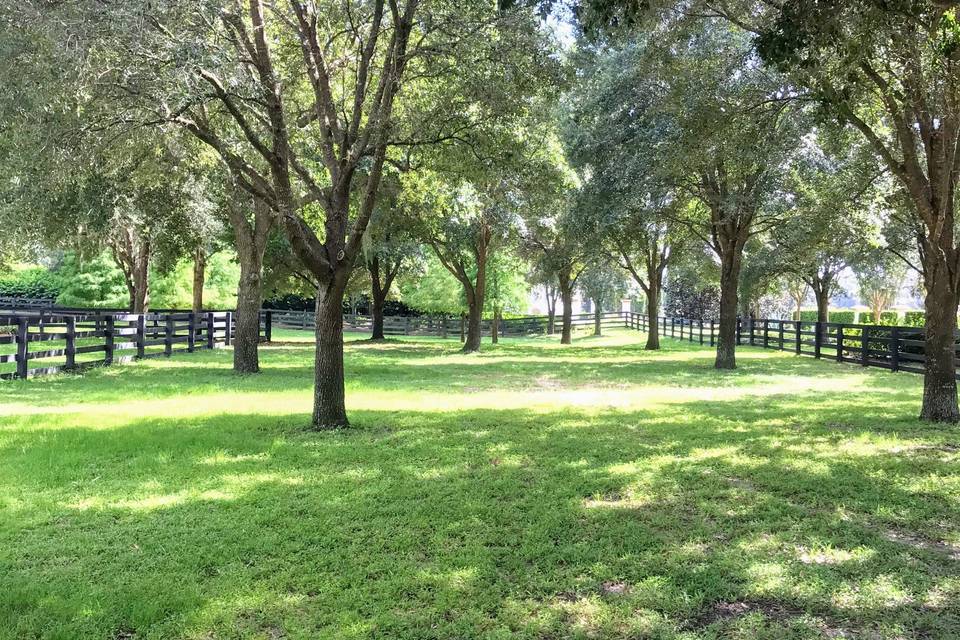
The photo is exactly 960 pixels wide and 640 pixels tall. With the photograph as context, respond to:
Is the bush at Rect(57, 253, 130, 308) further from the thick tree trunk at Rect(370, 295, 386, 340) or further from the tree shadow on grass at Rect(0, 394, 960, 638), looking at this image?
the tree shadow on grass at Rect(0, 394, 960, 638)

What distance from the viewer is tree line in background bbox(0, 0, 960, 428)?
636 cm

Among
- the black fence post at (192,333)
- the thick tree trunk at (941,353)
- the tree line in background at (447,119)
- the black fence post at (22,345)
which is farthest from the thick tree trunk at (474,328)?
the thick tree trunk at (941,353)

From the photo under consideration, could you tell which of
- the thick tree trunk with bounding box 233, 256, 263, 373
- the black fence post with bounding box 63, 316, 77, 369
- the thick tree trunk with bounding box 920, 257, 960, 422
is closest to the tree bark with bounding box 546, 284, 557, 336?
the thick tree trunk with bounding box 233, 256, 263, 373

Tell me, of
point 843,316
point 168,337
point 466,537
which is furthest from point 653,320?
point 843,316

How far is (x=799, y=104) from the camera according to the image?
912cm

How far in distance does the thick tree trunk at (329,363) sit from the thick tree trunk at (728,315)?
11.5 metres

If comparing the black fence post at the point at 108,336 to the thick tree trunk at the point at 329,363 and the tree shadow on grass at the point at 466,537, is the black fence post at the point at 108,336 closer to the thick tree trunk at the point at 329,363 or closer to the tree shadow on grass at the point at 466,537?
the tree shadow on grass at the point at 466,537

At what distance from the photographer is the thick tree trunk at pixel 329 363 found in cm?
779

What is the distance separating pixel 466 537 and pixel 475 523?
0.82ft

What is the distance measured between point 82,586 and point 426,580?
1799mm

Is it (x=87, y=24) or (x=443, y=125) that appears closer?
(x=87, y=24)

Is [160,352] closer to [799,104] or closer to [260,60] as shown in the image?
[260,60]

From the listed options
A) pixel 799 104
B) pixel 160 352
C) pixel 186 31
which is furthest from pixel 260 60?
pixel 160 352

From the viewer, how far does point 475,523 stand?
4.47 meters
